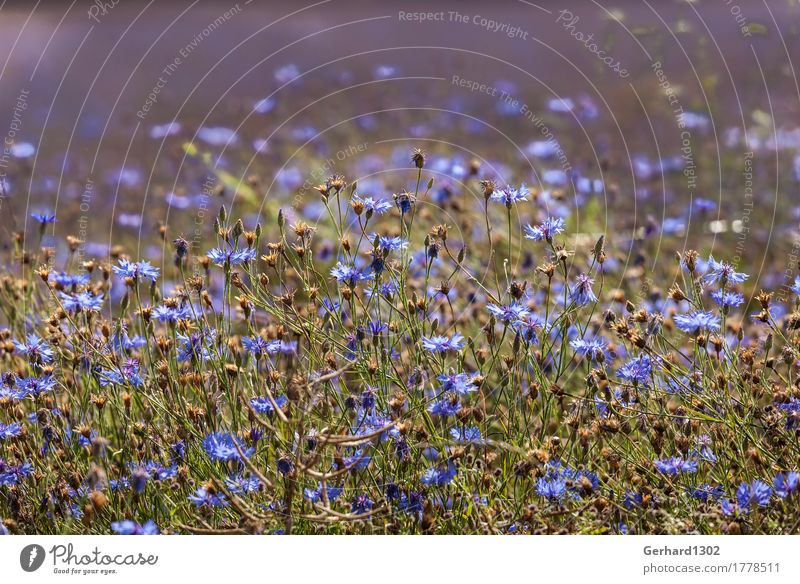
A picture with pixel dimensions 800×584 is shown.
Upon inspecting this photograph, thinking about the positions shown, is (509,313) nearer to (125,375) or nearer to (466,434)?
(466,434)

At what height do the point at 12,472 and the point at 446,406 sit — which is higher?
the point at 446,406

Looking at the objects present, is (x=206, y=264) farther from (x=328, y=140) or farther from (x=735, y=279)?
(x=328, y=140)

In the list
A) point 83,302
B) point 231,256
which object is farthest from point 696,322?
point 83,302

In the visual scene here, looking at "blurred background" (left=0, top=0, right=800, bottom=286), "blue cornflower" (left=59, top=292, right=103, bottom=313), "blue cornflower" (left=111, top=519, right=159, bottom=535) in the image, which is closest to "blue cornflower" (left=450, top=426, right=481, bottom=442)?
"blue cornflower" (left=111, top=519, right=159, bottom=535)

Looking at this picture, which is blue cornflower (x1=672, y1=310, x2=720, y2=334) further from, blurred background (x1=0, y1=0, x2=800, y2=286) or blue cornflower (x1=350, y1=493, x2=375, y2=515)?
blurred background (x1=0, y1=0, x2=800, y2=286)
